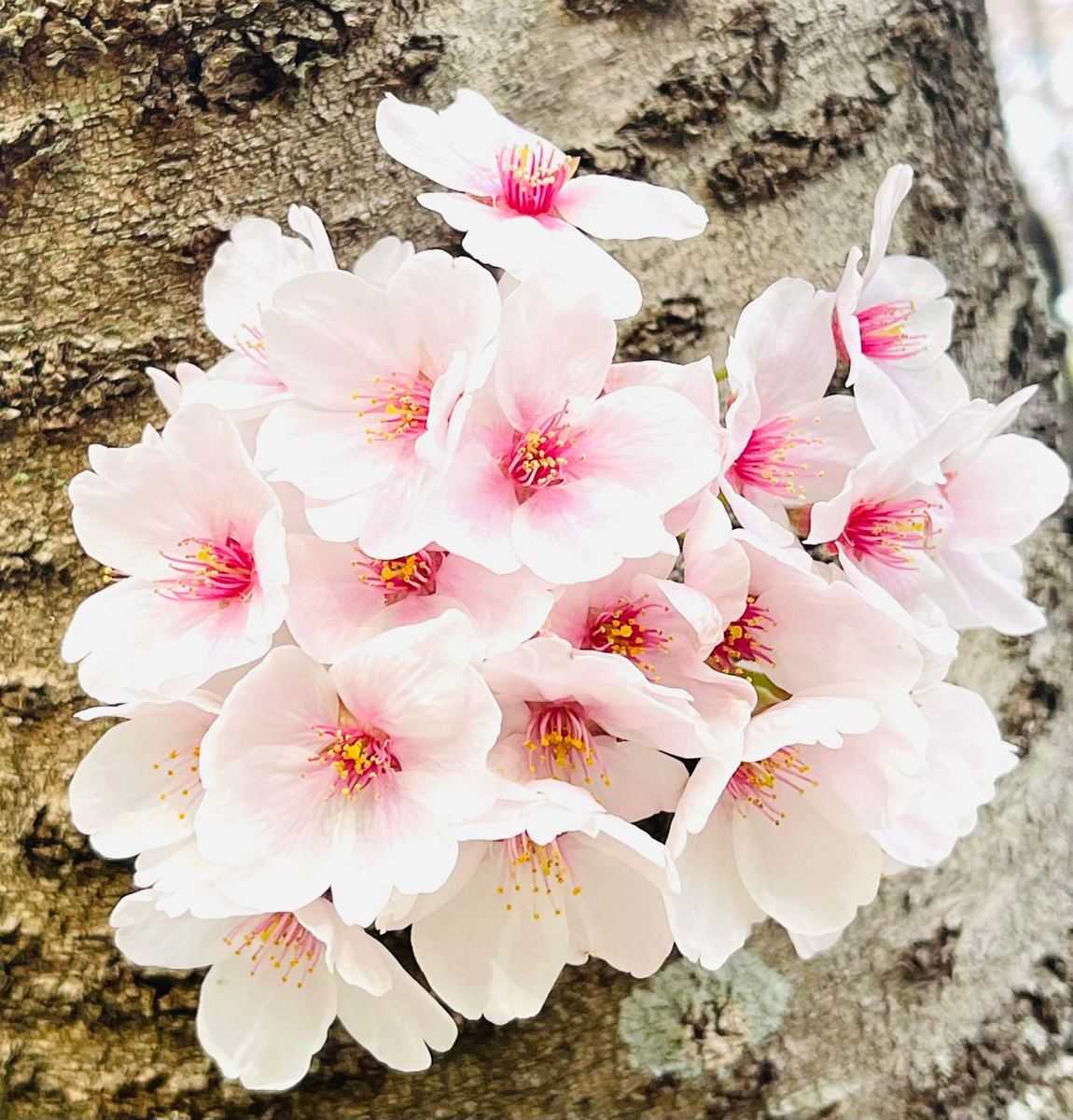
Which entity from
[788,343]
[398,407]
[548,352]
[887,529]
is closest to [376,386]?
[398,407]

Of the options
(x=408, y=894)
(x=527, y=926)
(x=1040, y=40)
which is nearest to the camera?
(x=408, y=894)

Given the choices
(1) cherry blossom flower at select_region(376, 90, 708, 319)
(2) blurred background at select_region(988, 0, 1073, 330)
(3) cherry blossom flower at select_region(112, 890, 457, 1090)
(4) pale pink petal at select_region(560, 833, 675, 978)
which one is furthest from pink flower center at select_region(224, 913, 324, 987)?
(2) blurred background at select_region(988, 0, 1073, 330)

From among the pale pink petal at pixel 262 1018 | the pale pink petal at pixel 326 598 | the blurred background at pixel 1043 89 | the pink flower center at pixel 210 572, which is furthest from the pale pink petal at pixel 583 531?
the blurred background at pixel 1043 89

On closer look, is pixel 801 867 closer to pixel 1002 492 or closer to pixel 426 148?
pixel 1002 492

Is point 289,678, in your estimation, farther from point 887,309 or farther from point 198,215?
point 887,309

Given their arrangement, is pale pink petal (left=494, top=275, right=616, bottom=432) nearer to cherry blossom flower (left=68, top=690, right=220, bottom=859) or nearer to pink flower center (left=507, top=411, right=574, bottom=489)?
pink flower center (left=507, top=411, right=574, bottom=489)

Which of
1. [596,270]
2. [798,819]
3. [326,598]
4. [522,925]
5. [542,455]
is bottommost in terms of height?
[522,925]

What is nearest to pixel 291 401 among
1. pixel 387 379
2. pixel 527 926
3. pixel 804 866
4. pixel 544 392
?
pixel 387 379
